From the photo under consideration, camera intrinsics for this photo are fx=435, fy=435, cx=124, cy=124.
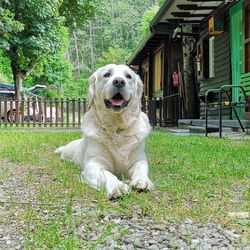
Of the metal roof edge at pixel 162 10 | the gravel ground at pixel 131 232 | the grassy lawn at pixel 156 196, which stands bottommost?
the gravel ground at pixel 131 232

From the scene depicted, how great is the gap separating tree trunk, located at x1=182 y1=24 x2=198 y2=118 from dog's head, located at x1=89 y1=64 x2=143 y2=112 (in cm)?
891

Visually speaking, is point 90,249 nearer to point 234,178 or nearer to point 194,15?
point 234,178

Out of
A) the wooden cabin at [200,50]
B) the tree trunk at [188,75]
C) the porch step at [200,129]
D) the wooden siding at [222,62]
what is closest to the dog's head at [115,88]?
the wooden cabin at [200,50]

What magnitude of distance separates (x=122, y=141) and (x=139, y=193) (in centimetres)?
80

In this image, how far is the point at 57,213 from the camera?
252 cm

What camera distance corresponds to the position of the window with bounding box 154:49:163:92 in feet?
60.9

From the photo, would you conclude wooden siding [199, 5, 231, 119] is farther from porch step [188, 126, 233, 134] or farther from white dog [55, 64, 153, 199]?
white dog [55, 64, 153, 199]

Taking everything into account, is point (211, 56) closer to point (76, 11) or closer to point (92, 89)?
point (92, 89)

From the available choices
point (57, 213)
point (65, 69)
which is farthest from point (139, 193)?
point (65, 69)

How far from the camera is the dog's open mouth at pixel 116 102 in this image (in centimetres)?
376

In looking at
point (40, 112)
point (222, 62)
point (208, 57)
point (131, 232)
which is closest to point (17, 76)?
point (40, 112)

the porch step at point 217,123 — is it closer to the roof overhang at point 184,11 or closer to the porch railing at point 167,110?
the porch railing at point 167,110

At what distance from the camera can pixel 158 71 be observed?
19219 mm

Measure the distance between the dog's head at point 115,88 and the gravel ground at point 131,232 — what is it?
4.15 ft
